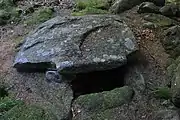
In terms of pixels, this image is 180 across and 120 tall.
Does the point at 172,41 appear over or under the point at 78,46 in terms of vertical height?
under

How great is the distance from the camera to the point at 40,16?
7070 millimetres

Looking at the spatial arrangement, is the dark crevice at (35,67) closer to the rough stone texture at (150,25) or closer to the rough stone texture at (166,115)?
the rough stone texture at (166,115)

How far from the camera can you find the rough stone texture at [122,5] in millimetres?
6789

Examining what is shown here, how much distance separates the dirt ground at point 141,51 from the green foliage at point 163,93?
11 centimetres

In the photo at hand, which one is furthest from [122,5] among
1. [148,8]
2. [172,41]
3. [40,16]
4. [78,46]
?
[78,46]

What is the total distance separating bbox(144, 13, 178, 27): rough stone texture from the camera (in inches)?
243

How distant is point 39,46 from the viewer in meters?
5.42

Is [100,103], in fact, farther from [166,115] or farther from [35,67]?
[35,67]

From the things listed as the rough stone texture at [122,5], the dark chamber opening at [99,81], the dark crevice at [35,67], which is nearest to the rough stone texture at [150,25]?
the rough stone texture at [122,5]

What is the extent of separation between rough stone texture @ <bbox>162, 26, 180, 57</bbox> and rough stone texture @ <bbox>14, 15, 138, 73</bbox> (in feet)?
2.22

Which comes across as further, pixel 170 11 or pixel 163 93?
pixel 170 11

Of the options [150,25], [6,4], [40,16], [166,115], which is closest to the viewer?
[166,115]

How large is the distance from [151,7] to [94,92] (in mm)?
2310

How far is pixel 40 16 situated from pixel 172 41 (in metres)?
2.78
